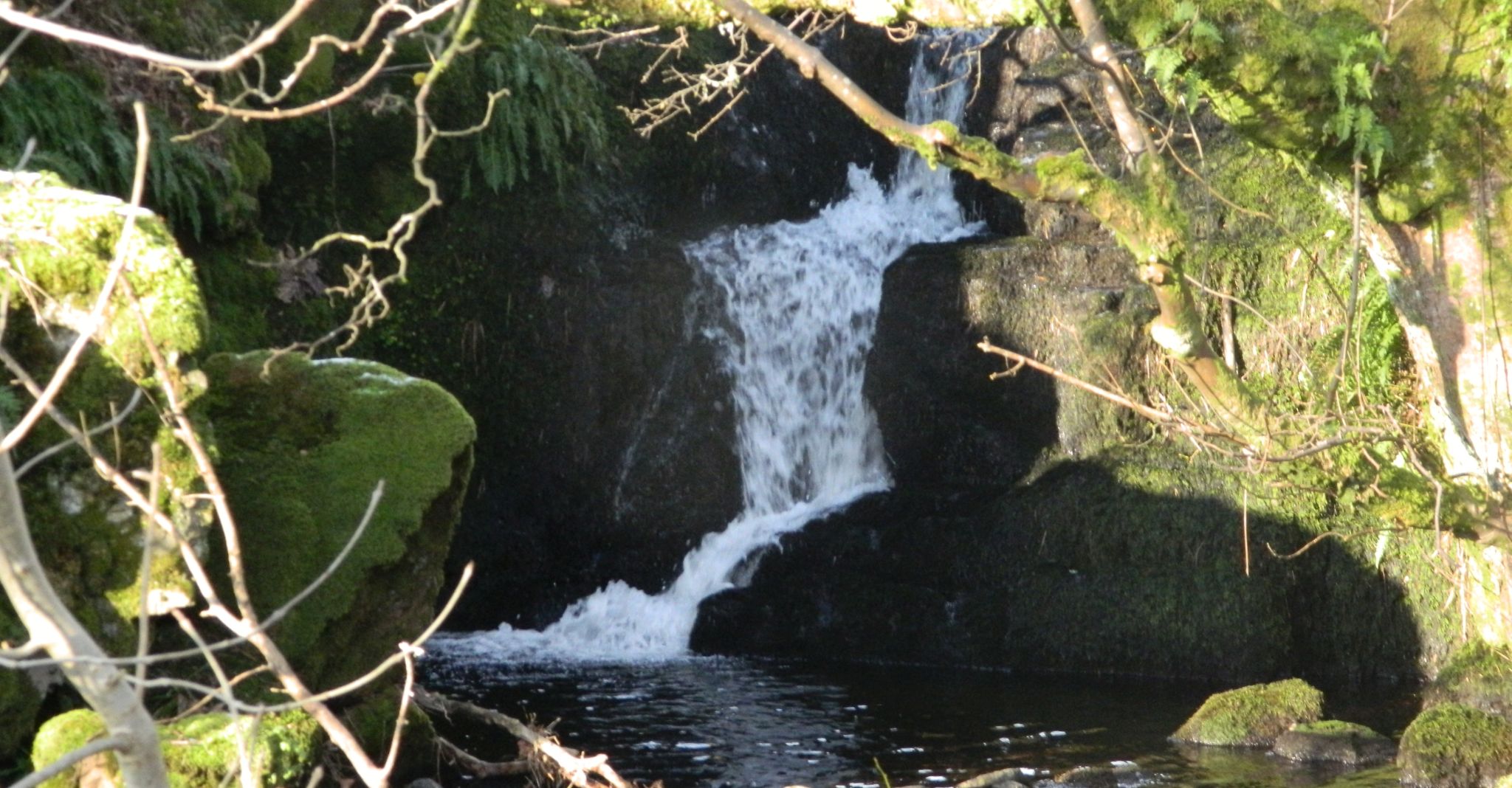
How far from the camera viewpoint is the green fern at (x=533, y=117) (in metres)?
12.9

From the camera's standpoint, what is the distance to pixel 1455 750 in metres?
8.45

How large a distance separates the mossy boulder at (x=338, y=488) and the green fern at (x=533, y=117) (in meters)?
5.44

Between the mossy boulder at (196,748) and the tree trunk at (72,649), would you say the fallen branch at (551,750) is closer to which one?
the mossy boulder at (196,748)

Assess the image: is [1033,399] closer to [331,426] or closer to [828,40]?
[828,40]

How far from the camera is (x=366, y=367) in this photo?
7781 mm

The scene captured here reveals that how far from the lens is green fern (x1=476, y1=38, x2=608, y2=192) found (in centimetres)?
1289

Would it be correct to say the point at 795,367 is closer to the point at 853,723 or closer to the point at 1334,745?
the point at 853,723

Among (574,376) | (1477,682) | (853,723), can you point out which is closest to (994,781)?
(853,723)

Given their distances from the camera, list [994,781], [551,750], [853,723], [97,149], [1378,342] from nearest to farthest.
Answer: [551,750] → [994,781] → [97,149] → [853,723] → [1378,342]

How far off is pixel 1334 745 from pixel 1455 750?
81cm

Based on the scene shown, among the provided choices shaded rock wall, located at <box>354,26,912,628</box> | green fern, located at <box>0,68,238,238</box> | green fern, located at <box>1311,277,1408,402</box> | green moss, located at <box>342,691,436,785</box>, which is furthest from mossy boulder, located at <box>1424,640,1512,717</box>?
green fern, located at <box>0,68,238,238</box>

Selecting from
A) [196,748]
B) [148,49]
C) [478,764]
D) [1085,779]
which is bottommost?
[1085,779]

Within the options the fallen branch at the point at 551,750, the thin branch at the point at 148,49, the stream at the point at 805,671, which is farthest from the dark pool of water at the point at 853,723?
the thin branch at the point at 148,49

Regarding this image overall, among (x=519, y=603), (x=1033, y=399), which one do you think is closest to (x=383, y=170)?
(x=519, y=603)
